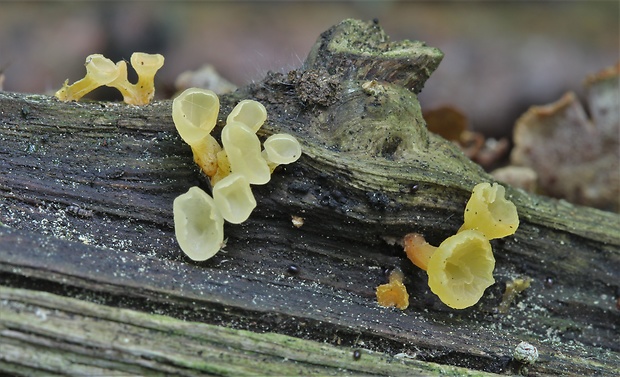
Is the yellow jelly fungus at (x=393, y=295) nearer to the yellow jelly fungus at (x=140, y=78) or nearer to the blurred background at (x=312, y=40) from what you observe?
the yellow jelly fungus at (x=140, y=78)

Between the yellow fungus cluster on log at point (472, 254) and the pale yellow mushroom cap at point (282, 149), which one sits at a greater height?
the pale yellow mushroom cap at point (282, 149)

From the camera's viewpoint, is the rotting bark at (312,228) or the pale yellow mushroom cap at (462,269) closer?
the rotting bark at (312,228)

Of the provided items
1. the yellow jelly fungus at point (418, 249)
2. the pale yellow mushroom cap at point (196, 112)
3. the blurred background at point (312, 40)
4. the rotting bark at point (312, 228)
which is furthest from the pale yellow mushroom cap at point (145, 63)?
the blurred background at point (312, 40)

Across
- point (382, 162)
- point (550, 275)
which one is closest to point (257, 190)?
point (382, 162)

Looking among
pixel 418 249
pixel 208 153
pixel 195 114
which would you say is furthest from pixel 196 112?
pixel 418 249

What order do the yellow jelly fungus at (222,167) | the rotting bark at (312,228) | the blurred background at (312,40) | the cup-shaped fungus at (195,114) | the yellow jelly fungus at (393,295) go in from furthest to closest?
the blurred background at (312,40)
the yellow jelly fungus at (393,295)
the yellow jelly fungus at (222,167)
the cup-shaped fungus at (195,114)
the rotting bark at (312,228)

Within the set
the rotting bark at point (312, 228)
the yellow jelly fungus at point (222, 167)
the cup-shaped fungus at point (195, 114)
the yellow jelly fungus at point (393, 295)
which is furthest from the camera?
the yellow jelly fungus at point (393, 295)

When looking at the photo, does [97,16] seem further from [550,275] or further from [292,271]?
[550,275]
